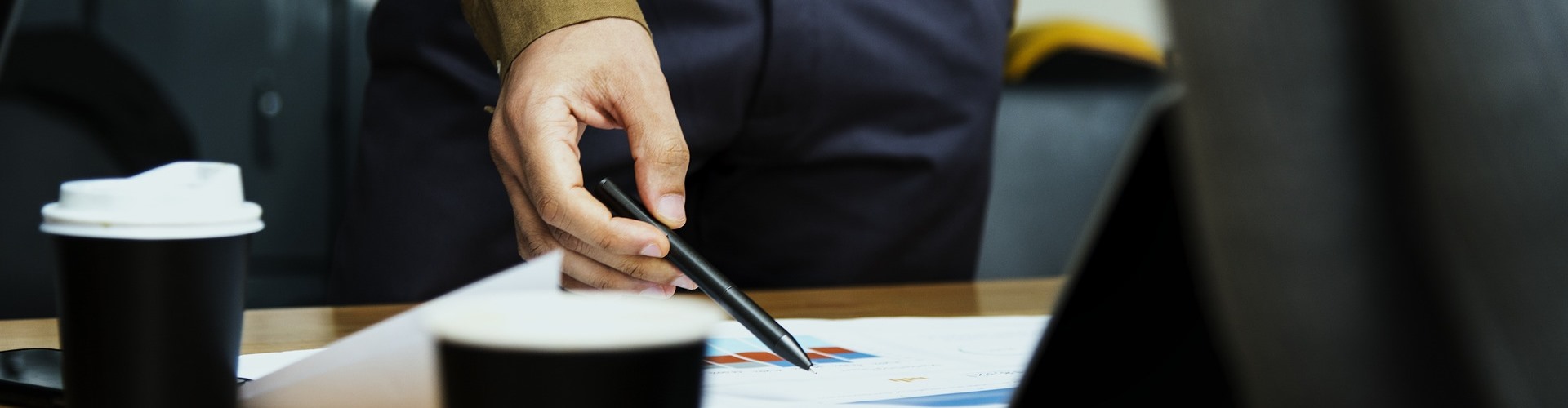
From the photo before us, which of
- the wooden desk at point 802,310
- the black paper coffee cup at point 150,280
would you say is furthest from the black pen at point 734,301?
the black paper coffee cup at point 150,280

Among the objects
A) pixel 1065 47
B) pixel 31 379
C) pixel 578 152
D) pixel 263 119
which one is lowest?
pixel 31 379

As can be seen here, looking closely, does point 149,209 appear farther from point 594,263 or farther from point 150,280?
point 594,263

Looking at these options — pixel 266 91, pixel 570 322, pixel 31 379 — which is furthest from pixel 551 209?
pixel 266 91

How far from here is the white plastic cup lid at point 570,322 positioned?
0.72 ft

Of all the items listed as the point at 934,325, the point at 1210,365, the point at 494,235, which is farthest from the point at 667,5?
the point at 1210,365

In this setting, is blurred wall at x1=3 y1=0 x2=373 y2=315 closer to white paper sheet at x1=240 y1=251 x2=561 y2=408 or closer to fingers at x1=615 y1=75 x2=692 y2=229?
fingers at x1=615 y1=75 x2=692 y2=229

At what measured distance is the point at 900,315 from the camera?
79 centimetres

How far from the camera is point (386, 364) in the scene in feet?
1.13

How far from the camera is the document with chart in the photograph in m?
0.48

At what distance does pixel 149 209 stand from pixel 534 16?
49 centimetres

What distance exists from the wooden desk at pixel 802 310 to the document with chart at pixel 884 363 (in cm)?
5

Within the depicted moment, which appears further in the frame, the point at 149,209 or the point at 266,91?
the point at 266,91

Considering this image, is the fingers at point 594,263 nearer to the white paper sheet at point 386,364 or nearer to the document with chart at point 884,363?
the document with chart at point 884,363

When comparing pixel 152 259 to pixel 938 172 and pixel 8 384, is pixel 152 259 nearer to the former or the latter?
pixel 8 384
